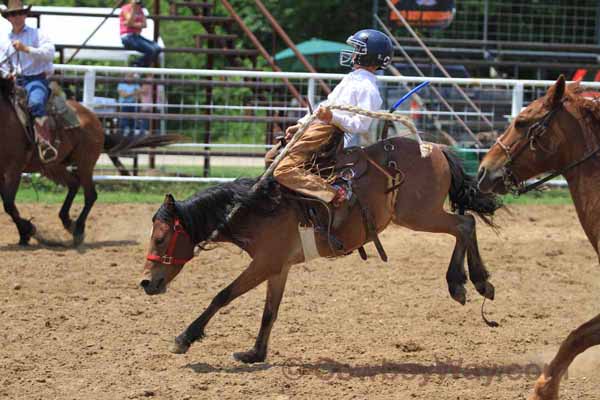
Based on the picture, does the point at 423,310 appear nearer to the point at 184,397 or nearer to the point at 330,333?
the point at 330,333

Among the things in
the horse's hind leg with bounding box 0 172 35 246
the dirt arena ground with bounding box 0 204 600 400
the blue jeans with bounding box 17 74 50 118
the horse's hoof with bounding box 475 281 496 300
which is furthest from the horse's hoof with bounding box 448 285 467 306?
the blue jeans with bounding box 17 74 50 118

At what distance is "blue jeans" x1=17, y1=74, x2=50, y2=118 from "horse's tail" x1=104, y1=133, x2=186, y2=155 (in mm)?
1298

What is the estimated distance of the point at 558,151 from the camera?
524 cm

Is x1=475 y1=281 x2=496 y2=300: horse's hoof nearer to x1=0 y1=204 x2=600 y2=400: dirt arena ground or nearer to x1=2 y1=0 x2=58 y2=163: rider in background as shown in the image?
x1=0 y1=204 x2=600 y2=400: dirt arena ground

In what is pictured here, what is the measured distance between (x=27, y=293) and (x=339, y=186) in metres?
2.96

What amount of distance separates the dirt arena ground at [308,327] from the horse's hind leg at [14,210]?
0.16m

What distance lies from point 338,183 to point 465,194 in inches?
39.8

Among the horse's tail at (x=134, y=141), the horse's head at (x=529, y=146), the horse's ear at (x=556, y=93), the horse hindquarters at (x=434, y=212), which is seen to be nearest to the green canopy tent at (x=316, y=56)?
the horse's tail at (x=134, y=141)

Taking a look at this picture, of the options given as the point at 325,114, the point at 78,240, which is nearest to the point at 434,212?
the point at 325,114

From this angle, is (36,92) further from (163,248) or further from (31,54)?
(163,248)

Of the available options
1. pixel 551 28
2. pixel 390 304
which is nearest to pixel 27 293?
pixel 390 304

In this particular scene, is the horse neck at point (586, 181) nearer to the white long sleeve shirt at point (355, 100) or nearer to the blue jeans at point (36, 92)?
the white long sleeve shirt at point (355, 100)

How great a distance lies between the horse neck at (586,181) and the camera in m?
5.09

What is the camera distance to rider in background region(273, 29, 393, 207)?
5926mm
